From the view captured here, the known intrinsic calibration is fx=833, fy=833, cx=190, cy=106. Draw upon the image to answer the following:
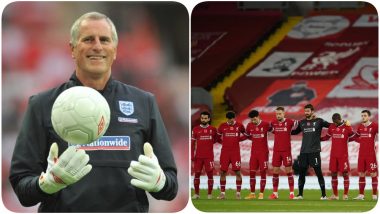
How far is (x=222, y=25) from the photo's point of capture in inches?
733

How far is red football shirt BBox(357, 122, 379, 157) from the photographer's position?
1076 centimetres

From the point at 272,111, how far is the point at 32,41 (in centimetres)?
989

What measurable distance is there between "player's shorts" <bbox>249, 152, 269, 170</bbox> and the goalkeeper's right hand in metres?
5.18

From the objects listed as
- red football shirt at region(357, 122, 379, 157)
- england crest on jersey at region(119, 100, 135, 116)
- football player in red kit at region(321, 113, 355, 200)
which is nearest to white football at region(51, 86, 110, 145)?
england crest on jersey at region(119, 100, 135, 116)

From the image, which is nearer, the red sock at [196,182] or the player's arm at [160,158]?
the player's arm at [160,158]

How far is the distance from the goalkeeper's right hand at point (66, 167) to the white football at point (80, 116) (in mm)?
102

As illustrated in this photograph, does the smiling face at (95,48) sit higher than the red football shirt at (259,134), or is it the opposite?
the smiling face at (95,48)

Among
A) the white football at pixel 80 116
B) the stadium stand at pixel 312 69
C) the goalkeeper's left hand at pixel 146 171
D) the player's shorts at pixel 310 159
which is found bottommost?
the goalkeeper's left hand at pixel 146 171

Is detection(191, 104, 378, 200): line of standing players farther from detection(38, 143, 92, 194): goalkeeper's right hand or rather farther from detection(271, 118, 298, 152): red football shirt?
detection(38, 143, 92, 194): goalkeeper's right hand

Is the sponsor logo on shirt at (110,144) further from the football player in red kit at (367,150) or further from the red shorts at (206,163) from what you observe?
the football player in red kit at (367,150)

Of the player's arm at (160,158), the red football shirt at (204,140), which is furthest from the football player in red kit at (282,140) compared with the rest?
the player's arm at (160,158)

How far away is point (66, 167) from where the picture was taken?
5738 millimetres

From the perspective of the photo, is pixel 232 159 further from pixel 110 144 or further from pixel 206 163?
pixel 110 144

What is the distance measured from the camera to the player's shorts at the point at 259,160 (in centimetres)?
1077
